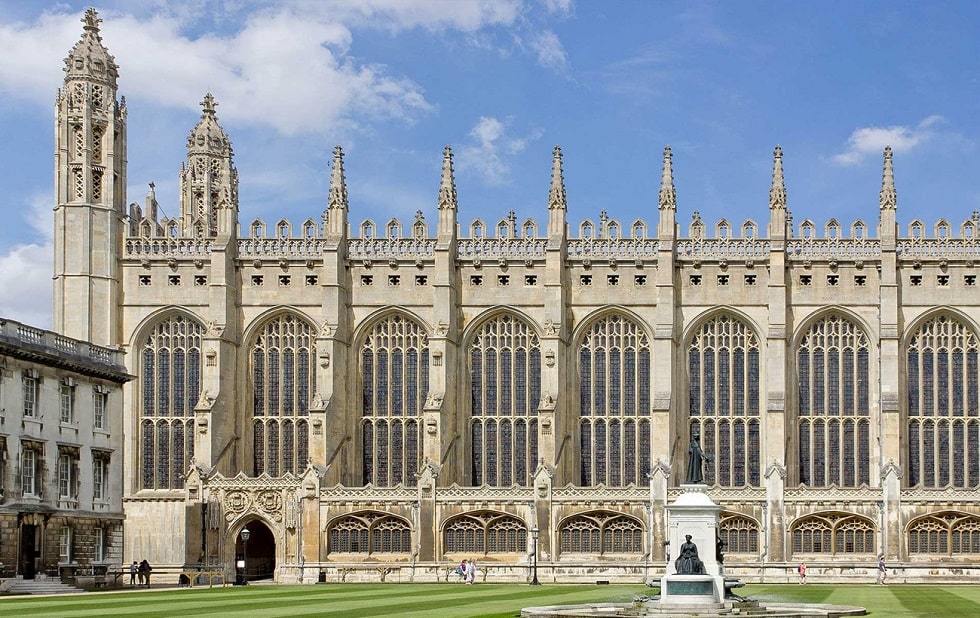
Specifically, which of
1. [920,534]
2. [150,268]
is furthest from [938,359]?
[150,268]

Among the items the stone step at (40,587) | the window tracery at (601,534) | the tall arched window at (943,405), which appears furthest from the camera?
the tall arched window at (943,405)

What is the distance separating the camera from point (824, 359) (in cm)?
7475

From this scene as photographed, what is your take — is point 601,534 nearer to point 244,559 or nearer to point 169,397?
point 244,559

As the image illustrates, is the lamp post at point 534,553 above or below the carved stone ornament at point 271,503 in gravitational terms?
below

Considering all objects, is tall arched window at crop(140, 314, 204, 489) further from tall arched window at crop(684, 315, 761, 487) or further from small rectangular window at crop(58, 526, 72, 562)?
tall arched window at crop(684, 315, 761, 487)

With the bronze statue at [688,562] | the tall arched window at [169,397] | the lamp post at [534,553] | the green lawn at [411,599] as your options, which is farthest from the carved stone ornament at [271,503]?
the bronze statue at [688,562]

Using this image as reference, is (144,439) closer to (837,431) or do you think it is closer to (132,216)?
(132,216)

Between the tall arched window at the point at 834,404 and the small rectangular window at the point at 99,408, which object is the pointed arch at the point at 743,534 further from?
the small rectangular window at the point at 99,408

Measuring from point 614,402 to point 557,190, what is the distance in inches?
417

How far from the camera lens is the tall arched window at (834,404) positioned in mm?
73938

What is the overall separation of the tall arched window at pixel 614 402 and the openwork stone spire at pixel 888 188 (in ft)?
42.5

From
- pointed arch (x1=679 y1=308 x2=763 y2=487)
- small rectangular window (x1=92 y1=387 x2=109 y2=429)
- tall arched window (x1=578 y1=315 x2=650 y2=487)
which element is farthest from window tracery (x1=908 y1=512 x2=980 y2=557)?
small rectangular window (x1=92 y1=387 x2=109 y2=429)

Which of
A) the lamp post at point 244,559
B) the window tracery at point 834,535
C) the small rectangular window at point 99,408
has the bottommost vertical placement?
the lamp post at point 244,559

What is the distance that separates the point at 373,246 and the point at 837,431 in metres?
24.0
